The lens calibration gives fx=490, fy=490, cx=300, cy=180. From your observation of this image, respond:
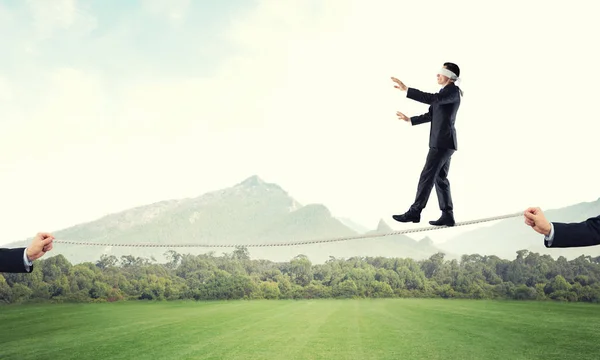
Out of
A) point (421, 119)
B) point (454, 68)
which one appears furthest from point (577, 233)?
point (421, 119)

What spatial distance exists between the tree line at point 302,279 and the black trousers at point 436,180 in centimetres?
8172

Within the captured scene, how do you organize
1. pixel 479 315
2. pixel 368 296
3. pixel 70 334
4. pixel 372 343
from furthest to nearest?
pixel 368 296 < pixel 479 315 < pixel 70 334 < pixel 372 343

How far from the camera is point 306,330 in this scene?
65375 mm

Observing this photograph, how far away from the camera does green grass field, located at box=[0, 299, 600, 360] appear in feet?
170

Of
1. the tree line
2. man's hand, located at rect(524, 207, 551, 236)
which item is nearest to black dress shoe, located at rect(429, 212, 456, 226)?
man's hand, located at rect(524, 207, 551, 236)

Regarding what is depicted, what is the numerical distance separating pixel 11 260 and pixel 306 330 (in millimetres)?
64515

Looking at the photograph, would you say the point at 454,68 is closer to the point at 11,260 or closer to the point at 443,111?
the point at 443,111

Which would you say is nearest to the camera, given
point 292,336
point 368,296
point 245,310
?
point 292,336

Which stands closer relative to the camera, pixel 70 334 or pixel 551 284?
pixel 70 334

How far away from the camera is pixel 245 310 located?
87562mm

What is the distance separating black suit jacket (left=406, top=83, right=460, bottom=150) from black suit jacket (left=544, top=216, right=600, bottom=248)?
2401 millimetres

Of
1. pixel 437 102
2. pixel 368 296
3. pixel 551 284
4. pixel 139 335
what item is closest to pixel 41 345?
pixel 139 335

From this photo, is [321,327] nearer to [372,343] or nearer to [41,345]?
[372,343]

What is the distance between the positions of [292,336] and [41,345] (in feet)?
99.1
